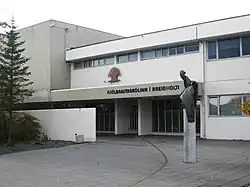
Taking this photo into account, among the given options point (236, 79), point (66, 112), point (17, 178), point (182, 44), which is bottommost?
point (17, 178)

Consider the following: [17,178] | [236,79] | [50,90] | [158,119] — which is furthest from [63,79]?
[17,178]

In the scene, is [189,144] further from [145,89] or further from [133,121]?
[133,121]

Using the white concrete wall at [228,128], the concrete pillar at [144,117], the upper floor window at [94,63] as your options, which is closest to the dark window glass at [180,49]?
the white concrete wall at [228,128]

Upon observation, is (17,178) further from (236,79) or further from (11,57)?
(236,79)

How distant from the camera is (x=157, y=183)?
32.0 feet

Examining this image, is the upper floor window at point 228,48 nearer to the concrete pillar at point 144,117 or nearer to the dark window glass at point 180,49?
the dark window glass at point 180,49

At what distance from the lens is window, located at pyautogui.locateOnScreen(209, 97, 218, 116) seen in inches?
1014

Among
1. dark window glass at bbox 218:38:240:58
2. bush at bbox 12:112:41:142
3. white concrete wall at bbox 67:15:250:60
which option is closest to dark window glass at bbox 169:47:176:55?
white concrete wall at bbox 67:15:250:60

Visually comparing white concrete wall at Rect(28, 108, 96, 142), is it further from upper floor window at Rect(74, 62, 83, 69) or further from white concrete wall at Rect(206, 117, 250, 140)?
upper floor window at Rect(74, 62, 83, 69)

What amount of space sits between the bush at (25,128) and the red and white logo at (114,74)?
746 centimetres

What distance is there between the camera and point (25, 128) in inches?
1046

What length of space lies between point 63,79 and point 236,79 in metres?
16.5

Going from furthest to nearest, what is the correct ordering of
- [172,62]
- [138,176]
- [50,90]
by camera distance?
1. [50,90]
2. [172,62]
3. [138,176]

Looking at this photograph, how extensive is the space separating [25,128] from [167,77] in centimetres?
1016
